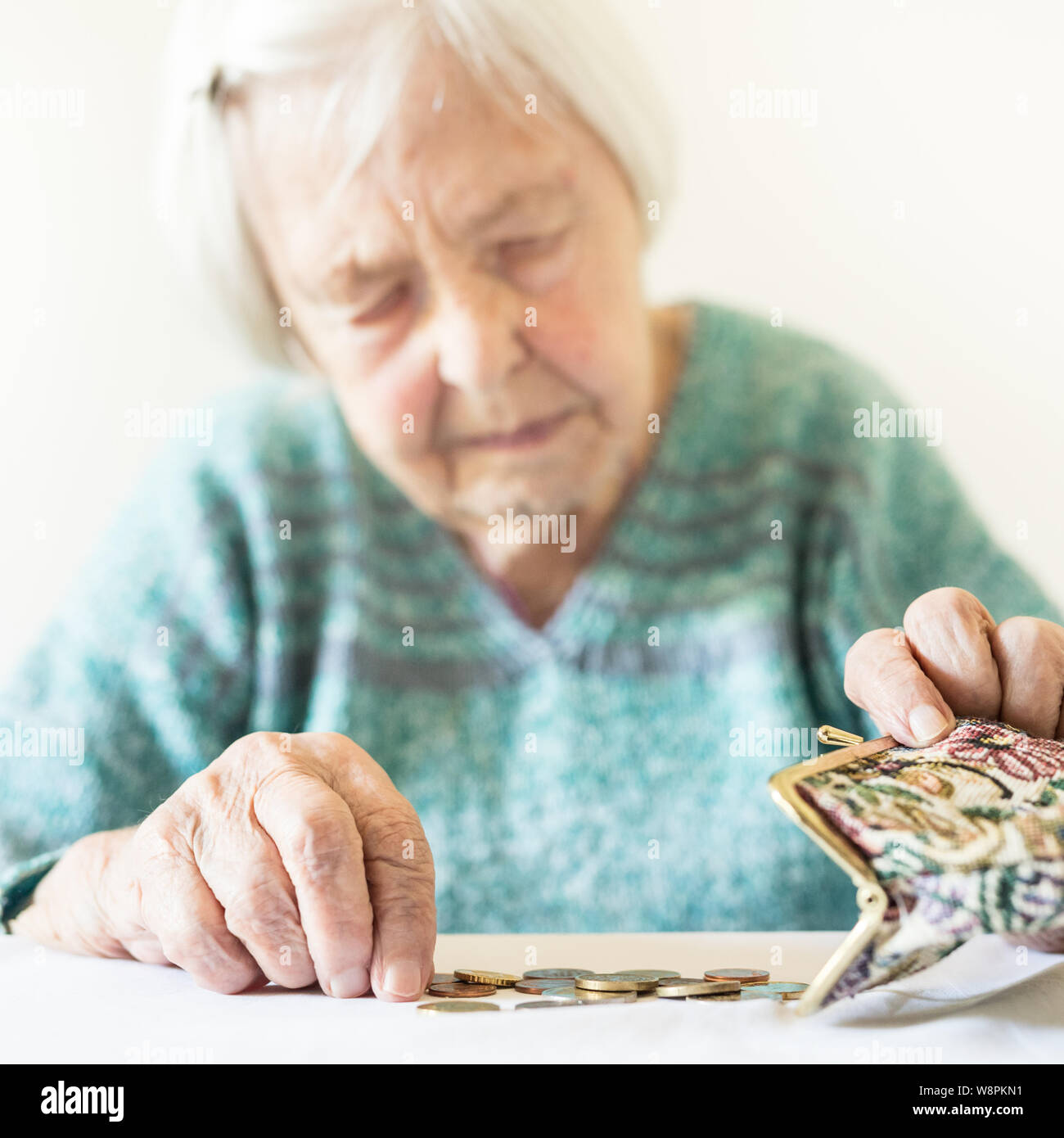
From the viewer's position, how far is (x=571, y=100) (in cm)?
101

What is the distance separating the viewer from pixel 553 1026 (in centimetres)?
45

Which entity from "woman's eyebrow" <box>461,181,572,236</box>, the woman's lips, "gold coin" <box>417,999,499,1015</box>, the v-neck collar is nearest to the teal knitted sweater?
the v-neck collar

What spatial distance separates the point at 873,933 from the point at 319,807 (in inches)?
10.8

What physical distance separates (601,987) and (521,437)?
64 centimetres

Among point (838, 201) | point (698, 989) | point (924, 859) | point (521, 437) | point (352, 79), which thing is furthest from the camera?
point (838, 201)

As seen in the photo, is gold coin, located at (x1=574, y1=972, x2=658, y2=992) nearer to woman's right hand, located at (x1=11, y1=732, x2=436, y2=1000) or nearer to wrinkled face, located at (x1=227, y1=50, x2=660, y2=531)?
woman's right hand, located at (x1=11, y1=732, x2=436, y2=1000)

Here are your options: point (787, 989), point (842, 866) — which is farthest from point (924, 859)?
point (787, 989)

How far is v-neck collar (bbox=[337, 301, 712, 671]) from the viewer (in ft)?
3.58

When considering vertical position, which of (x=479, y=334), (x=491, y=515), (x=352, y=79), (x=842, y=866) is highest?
(x=352, y=79)

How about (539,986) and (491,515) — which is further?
(491,515)

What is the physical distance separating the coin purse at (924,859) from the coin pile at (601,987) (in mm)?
105

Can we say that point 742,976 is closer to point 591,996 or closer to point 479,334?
point 591,996
